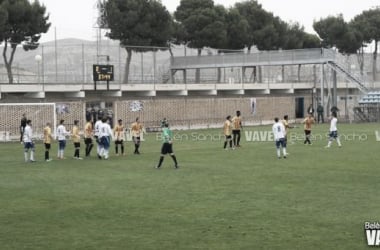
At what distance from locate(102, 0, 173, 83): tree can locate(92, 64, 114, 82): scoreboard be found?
42.1 ft

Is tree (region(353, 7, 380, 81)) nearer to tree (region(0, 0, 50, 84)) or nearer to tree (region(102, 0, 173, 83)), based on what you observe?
tree (region(102, 0, 173, 83))

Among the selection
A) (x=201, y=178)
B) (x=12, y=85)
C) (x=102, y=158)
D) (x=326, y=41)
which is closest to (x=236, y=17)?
(x=326, y=41)

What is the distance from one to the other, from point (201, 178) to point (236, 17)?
186 ft

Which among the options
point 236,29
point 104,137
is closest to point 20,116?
point 104,137

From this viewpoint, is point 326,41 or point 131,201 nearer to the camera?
point 131,201

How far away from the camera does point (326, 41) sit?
85.9m

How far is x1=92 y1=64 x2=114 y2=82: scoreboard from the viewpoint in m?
49.0

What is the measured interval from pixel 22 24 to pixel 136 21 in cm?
1161

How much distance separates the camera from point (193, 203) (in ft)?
50.9

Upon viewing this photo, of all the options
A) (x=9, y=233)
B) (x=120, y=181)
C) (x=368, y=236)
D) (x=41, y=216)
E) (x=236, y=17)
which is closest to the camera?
(x=368, y=236)

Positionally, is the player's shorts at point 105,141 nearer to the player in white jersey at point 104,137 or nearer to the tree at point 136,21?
the player in white jersey at point 104,137

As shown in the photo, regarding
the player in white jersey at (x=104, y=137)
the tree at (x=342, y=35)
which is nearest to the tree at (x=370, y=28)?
the tree at (x=342, y=35)

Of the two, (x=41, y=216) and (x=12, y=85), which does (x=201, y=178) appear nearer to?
(x=41, y=216)

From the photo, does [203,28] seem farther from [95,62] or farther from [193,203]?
[193,203]
